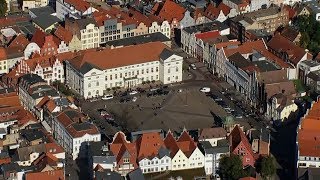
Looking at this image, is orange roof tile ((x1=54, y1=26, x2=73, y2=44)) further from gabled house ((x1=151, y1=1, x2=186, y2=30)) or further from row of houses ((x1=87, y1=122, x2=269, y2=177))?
row of houses ((x1=87, y1=122, x2=269, y2=177))

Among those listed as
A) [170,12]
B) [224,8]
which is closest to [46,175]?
[170,12]

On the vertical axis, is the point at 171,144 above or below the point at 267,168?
above

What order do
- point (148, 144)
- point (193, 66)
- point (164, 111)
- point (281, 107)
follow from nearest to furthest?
point (148, 144)
point (281, 107)
point (164, 111)
point (193, 66)

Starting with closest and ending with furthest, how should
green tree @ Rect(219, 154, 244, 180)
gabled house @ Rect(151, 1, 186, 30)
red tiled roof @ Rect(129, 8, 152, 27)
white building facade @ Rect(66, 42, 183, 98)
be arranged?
1. green tree @ Rect(219, 154, 244, 180)
2. white building facade @ Rect(66, 42, 183, 98)
3. red tiled roof @ Rect(129, 8, 152, 27)
4. gabled house @ Rect(151, 1, 186, 30)

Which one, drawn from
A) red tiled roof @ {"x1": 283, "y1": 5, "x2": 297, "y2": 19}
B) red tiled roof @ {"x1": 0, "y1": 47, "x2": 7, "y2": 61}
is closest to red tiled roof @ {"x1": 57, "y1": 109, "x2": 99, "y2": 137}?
red tiled roof @ {"x1": 0, "y1": 47, "x2": 7, "y2": 61}

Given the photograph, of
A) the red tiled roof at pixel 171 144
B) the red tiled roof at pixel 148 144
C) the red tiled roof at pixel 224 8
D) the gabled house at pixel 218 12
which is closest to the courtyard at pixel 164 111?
the red tiled roof at pixel 171 144

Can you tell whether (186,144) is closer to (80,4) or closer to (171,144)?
(171,144)

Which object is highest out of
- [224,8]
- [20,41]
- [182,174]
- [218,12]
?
[224,8]
